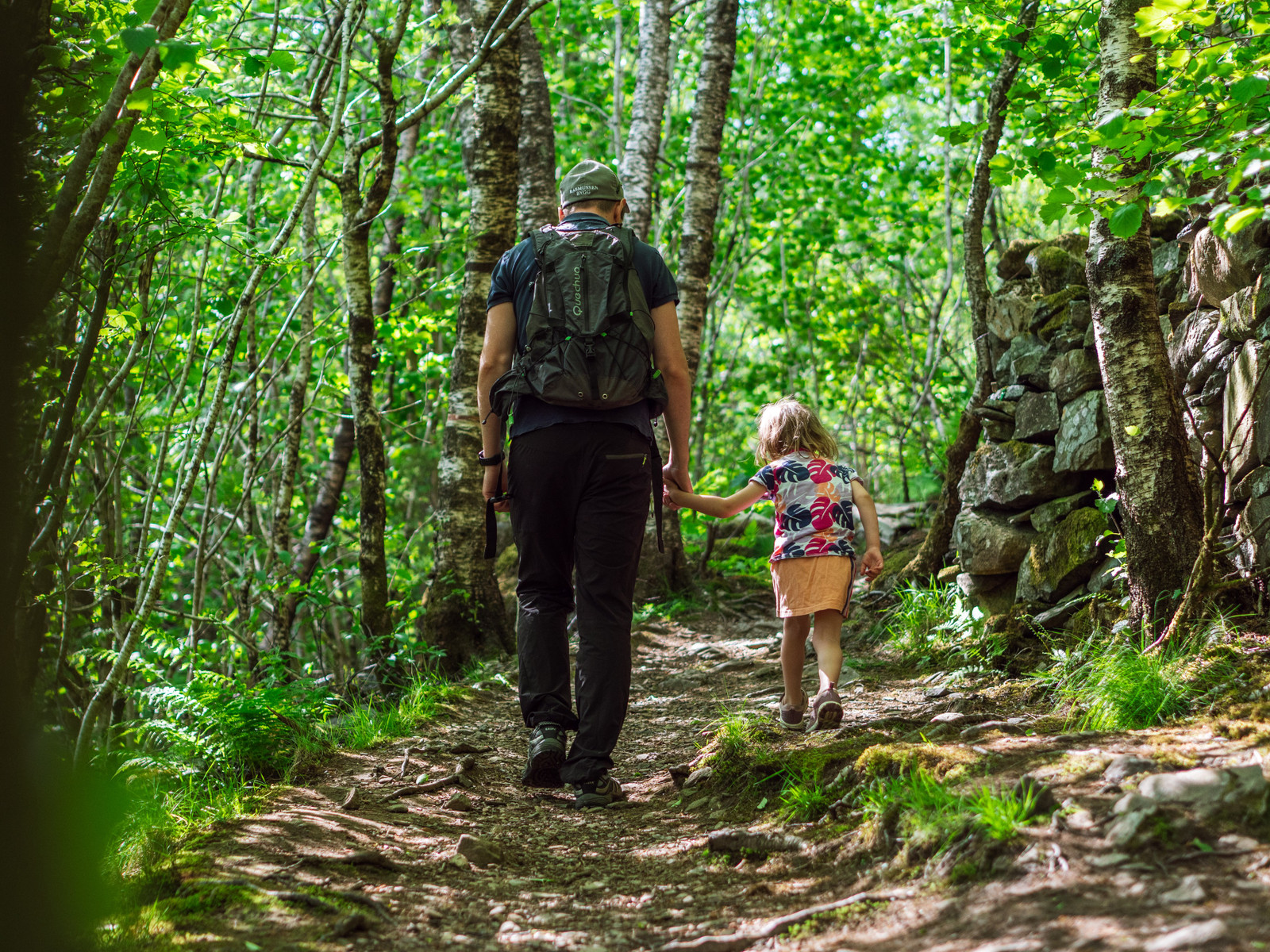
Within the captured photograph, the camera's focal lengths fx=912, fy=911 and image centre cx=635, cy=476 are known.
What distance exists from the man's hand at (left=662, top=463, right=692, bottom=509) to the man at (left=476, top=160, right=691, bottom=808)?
221mm

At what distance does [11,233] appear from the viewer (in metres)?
1.38

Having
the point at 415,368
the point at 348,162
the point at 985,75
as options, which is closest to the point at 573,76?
the point at 415,368

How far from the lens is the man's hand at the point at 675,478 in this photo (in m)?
4.27

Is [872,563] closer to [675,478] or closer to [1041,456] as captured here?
[675,478]

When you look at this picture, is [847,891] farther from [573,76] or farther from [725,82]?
[573,76]

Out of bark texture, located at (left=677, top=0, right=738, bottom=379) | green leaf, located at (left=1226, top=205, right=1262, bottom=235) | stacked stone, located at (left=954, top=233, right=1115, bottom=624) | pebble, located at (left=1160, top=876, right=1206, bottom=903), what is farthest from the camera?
bark texture, located at (left=677, top=0, right=738, bottom=379)

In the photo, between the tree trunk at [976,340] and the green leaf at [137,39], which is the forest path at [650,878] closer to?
the green leaf at [137,39]

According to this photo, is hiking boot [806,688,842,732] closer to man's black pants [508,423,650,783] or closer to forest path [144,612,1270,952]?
forest path [144,612,1270,952]

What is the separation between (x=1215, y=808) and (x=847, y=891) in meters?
0.94

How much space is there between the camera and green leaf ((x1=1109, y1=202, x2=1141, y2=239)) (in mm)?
3133

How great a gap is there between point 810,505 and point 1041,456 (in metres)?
2.01

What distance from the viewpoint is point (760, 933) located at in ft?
7.53

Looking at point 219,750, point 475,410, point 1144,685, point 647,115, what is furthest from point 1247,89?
point 647,115

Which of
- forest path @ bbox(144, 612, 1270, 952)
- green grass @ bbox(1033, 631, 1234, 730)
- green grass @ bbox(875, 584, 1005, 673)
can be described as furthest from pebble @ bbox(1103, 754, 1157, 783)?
green grass @ bbox(875, 584, 1005, 673)
